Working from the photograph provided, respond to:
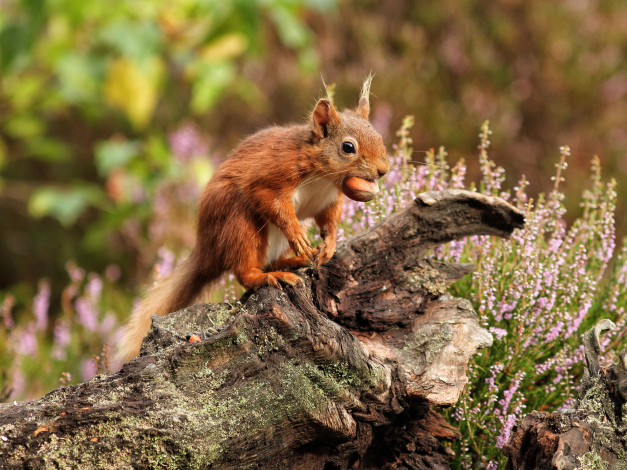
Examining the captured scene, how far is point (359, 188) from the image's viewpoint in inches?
85.3

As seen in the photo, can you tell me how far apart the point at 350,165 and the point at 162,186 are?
363cm

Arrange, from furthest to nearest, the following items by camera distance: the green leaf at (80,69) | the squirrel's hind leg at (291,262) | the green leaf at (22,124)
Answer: the green leaf at (22,124)
the green leaf at (80,69)
the squirrel's hind leg at (291,262)

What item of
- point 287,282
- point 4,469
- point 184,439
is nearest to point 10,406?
point 4,469

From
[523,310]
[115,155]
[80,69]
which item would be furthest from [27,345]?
[523,310]

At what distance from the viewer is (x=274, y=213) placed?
220 centimetres

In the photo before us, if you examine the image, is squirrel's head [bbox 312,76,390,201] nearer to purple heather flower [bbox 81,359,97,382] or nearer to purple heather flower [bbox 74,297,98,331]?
purple heather flower [bbox 81,359,97,382]

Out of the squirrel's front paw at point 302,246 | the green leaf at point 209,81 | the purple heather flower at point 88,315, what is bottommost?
the squirrel's front paw at point 302,246

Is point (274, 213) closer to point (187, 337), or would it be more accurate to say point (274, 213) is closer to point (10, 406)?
point (187, 337)

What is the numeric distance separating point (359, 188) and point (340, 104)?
467 cm

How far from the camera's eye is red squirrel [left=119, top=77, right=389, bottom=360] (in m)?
2.19

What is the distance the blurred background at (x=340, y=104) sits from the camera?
5.68 meters

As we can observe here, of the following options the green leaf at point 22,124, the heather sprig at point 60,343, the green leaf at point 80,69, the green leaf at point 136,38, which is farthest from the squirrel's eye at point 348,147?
the green leaf at point 22,124

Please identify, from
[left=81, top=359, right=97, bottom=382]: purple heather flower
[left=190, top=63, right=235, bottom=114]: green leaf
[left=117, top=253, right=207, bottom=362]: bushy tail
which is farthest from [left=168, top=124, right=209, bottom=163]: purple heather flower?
[left=117, top=253, right=207, bottom=362]: bushy tail

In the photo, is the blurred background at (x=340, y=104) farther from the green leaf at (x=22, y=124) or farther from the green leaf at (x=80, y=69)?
the green leaf at (x=80, y=69)
